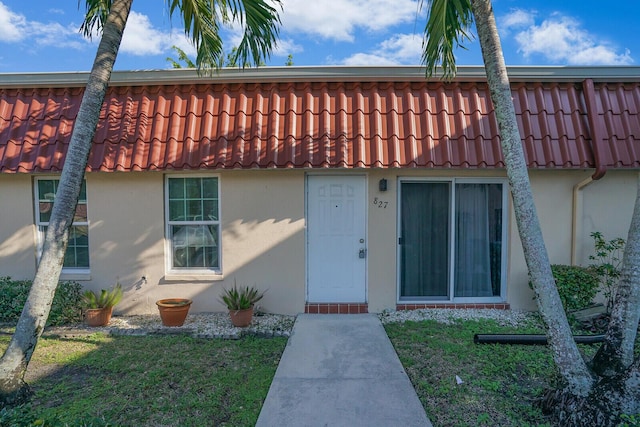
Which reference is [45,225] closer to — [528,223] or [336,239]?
[336,239]

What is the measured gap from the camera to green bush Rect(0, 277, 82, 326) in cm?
613

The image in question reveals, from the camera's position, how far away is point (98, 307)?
20.1 feet

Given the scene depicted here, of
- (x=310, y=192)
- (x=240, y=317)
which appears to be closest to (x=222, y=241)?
(x=240, y=317)

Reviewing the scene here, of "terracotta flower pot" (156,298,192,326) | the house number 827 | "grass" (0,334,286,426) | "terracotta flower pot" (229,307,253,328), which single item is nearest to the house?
the house number 827

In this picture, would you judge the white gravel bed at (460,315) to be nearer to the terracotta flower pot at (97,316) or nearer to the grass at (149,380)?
the grass at (149,380)

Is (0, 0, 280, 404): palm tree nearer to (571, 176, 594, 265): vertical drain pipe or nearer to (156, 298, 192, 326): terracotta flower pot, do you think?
(156, 298, 192, 326): terracotta flower pot

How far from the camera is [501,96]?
3594 millimetres

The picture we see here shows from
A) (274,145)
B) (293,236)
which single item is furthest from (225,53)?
(293,236)

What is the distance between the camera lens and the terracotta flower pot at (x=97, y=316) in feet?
19.9

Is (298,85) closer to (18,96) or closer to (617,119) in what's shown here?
(18,96)

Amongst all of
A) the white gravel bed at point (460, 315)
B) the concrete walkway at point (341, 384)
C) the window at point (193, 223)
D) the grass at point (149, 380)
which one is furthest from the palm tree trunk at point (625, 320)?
the window at point (193, 223)

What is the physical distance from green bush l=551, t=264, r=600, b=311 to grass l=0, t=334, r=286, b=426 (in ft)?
14.5

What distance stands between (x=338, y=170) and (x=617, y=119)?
469 cm

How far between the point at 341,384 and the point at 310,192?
331cm
